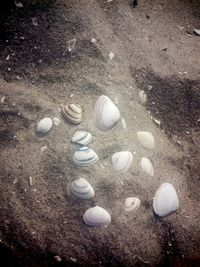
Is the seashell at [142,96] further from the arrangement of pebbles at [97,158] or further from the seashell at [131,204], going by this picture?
the seashell at [131,204]

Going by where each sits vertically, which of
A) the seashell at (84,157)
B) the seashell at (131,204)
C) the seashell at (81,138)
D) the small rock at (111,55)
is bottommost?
the seashell at (131,204)

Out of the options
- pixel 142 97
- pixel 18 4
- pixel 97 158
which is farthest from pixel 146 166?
pixel 18 4

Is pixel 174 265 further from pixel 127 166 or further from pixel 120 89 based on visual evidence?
pixel 120 89

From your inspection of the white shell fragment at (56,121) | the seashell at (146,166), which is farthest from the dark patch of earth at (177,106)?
the white shell fragment at (56,121)

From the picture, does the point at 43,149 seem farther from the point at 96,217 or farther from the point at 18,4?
the point at 18,4

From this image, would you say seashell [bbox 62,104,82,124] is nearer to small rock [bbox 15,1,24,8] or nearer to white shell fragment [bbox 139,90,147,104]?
white shell fragment [bbox 139,90,147,104]
